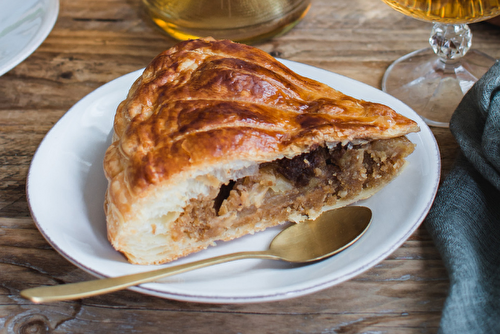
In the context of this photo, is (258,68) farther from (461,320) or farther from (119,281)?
(461,320)

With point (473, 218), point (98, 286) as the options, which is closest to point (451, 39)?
point (473, 218)

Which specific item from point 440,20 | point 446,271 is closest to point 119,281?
point 446,271

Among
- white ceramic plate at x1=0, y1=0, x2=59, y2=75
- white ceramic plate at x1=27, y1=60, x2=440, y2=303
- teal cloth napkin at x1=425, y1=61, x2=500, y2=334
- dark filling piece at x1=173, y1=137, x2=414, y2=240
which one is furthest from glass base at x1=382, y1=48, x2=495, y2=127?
white ceramic plate at x1=0, y1=0, x2=59, y2=75

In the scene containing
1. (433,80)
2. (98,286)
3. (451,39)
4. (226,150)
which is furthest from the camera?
(433,80)

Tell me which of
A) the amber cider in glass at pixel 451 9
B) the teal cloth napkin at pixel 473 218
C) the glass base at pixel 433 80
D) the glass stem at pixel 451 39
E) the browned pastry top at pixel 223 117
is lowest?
the glass base at pixel 433 80

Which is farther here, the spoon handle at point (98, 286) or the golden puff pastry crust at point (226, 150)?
the golden puff pastry crust at point (226, 150)

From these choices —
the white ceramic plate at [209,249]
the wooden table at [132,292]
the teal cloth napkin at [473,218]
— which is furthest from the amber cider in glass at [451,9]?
the wooden table at [132,292]

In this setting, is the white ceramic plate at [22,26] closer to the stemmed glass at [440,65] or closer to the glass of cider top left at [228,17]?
the glass of cider top left at [228,17]

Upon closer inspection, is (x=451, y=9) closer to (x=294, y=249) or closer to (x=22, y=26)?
(x=294, y=249)
